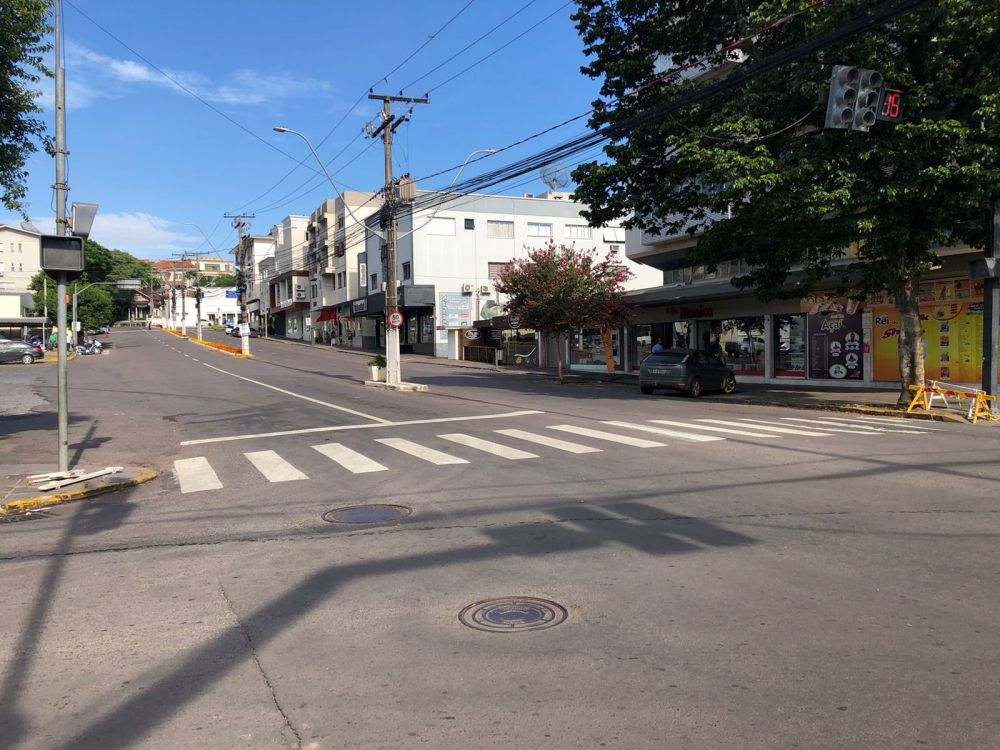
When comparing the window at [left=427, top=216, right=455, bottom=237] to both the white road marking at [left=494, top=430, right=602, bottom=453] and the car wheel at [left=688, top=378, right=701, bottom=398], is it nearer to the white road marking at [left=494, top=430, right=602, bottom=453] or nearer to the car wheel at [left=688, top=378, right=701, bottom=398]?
the car wheel at [left=688, top=378, right=701, bottom=398]

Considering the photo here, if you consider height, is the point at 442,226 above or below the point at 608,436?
above

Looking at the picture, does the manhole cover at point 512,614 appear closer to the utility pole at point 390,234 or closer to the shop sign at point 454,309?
the utility pole at point 390,234

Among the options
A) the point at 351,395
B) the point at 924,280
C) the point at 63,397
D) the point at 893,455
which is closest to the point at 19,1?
the point at 63,397

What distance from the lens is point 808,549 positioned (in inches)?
234

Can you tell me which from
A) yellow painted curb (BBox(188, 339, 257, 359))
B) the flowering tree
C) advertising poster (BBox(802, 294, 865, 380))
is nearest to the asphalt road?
advertising poster (BBox(802, 294, 865, 380))

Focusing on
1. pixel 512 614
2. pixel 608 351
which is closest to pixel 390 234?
pixel 608 351

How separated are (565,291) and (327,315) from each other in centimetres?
4967

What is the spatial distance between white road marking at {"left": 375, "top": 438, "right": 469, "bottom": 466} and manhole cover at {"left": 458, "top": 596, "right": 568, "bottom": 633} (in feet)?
18.4

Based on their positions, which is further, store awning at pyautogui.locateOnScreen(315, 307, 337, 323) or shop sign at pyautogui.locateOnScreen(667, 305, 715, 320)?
store awning at pyautogui.locateOnScreen(315, 307, 337, 323)

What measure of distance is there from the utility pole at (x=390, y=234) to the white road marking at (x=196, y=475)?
Result: 15.4 meters

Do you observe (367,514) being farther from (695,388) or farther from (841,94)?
(695,388)

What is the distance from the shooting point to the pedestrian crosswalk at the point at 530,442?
1052cm

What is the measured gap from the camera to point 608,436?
12891mm

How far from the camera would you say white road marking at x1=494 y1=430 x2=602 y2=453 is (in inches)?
448
